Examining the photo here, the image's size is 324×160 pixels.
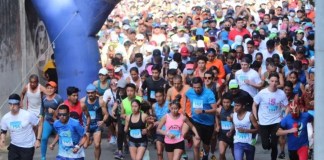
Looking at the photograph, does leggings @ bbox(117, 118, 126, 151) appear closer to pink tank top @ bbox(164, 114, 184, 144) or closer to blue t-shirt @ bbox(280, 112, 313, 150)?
pink tank top @ bbox(164, 114, 184, 144)

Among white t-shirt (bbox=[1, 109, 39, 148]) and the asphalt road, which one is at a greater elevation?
white t-shirt (bbox=[1, 109, 39, 148])

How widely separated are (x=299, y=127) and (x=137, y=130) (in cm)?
249

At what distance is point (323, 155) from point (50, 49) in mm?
11799

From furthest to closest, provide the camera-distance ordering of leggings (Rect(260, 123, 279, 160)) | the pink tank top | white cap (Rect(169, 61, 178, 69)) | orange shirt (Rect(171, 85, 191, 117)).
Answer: white cap (Rect(169, 61, 178, 69)) < orange shirt (Rect(171, 85, 191, 117)) < leggings (Rect(260, 123, 279, 160)) < the pink tank top

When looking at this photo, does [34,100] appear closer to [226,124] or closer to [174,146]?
[174,146]

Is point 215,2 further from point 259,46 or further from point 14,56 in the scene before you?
point 14,56

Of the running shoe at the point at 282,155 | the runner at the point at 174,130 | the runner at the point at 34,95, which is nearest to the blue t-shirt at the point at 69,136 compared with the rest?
the runner at the point at 174,130

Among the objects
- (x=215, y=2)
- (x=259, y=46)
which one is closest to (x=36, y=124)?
→ (x=259, y=46)

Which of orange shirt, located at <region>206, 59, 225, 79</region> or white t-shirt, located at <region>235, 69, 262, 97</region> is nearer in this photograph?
white t-shirt, located at <region>235, 69, 262, 97</region>

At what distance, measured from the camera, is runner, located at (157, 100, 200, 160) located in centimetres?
1513

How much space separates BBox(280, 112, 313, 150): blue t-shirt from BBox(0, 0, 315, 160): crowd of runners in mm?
14

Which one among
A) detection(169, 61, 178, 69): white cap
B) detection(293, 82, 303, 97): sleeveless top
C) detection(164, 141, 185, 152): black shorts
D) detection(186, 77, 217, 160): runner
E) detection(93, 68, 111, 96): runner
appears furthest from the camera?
detection(169, 61, 178, 69): white cap

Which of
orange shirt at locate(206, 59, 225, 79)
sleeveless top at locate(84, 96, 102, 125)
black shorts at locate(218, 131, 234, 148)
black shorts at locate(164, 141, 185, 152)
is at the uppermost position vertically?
orange shirt at locate(206, 59, 225, 79)

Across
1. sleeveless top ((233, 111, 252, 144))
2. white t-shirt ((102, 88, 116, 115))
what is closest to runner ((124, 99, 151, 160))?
sleeveless top ((233, 111, 252, 144))
